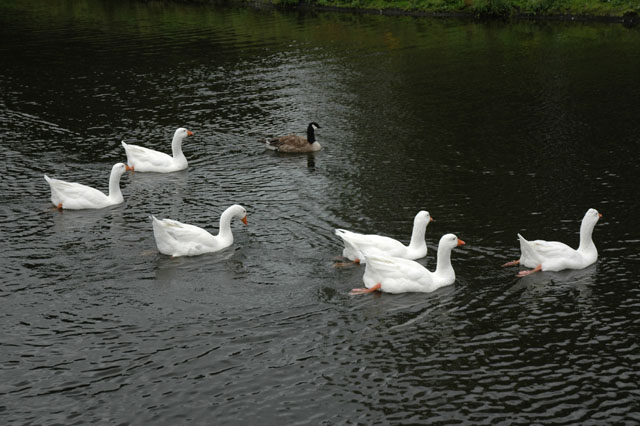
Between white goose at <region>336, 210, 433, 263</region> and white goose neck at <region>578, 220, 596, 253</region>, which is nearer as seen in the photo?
white goose at <region>336, 210, 433, 263</region>

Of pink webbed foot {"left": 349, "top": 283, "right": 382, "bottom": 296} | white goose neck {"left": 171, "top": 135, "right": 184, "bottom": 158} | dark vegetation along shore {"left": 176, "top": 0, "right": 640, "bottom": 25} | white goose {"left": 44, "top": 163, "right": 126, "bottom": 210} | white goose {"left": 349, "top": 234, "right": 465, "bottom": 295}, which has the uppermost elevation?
dark vegetation along shore {"left": 176, "top": 0, "right": 640, "bottom": 25}

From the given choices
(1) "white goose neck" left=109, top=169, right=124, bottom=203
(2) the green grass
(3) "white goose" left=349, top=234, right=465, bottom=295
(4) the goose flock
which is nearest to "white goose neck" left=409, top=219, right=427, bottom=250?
(4) the goose flock

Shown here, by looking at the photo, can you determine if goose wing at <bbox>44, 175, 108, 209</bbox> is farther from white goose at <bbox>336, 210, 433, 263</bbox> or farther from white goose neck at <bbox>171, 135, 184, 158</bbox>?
white goose at <bbox>336, 210, 433, 263</bbox>

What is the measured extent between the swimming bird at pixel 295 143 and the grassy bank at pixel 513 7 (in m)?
41.2

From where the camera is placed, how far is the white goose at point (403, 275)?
17.3 metres

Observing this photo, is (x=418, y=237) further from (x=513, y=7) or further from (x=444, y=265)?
(x=513, y=7)

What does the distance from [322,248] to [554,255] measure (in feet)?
19.0

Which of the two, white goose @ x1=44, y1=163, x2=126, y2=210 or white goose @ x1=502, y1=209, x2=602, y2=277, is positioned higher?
white goose @ x1=44, y1=163, x2=126, y2=210

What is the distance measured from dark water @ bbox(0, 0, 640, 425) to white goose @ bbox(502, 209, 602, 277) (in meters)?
0.29

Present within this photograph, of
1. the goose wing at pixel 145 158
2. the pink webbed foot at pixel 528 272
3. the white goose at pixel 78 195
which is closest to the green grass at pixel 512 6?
the goose wing at pixel 145 158

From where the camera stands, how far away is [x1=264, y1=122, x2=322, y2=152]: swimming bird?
2970 cm

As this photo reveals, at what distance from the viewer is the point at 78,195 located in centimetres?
2314

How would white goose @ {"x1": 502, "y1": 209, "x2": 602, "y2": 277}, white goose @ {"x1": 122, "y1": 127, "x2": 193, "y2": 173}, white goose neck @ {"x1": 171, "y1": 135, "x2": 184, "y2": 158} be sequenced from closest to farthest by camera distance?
white goose @ {"x1": 502, "y1": 209, "x2": 602, "y2": 277} < white goose @ {"x1": 122, "y1": 127, "x2": 193, "y2": 173} < white goose neck @ {"x1": 171, "y1": 135, "x2": 184, "y2": 158}

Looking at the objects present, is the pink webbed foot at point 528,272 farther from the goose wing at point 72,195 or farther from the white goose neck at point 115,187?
the goose wing at point 72,195
